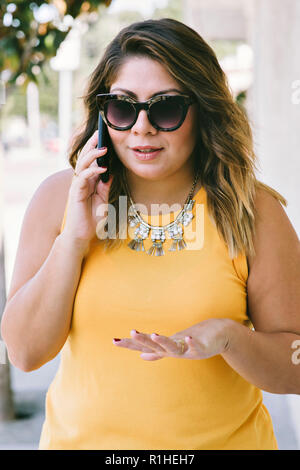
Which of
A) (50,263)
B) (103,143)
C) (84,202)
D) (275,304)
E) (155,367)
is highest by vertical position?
(103,143)

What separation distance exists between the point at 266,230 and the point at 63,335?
25.3 inches

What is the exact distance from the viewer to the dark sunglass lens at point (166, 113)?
157 centimetres

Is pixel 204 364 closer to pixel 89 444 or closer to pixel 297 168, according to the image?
pixel 89 444

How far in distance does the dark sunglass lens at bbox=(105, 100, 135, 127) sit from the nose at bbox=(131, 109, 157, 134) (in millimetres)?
21

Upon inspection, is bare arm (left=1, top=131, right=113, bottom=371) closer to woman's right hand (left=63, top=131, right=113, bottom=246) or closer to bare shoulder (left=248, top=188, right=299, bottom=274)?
woman's right hand (left=63, top=131, right=113, bottom=246)

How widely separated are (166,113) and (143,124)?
0.07 metres

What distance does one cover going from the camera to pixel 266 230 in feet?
5.38

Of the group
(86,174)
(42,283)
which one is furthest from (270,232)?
(42,283)

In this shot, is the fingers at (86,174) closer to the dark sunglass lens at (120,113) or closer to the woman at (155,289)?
the woman at (155,289)

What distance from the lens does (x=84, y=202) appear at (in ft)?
5.39

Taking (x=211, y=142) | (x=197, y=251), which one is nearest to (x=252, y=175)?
(x=211, y=142)

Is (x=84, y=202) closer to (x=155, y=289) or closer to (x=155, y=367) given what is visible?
(x=155, y=289)

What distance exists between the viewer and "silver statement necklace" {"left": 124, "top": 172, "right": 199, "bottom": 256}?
5.54ft

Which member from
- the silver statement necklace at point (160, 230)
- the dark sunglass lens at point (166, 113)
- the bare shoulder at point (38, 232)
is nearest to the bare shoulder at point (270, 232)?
the silver statement necklace at point (160, 230)
